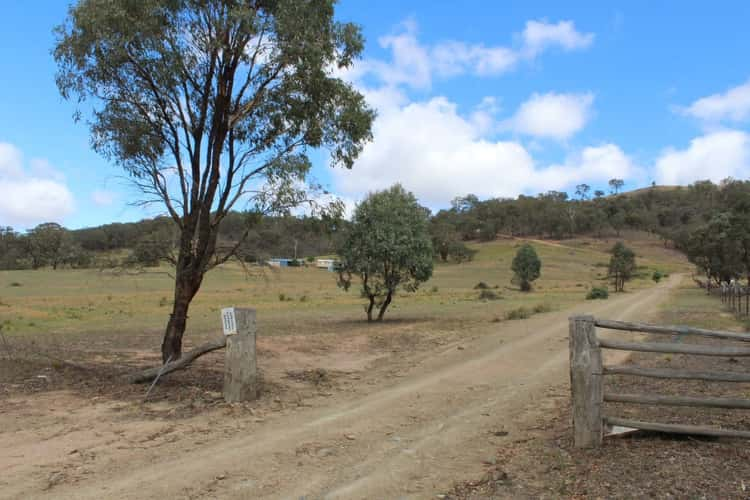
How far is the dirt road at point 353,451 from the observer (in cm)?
526

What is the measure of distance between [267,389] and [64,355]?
24.0ft

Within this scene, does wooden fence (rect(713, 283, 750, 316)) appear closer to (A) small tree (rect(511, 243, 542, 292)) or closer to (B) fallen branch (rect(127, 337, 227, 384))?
(A) small tree (rect(511, 243, 542, 292))

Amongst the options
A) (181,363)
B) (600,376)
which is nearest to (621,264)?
(181,363)

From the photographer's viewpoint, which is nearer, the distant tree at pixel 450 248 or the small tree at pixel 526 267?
the small tree at pixel 526 267

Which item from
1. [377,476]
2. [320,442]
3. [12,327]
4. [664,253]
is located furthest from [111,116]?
[664,253]

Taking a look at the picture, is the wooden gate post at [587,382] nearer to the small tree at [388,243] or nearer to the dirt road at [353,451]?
the dirt road at [353,451]

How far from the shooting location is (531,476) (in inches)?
212

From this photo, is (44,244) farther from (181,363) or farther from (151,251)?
(181,363)

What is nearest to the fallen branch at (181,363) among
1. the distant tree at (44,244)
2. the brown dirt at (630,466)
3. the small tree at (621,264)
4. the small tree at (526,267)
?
the brown dirt at (630,466)

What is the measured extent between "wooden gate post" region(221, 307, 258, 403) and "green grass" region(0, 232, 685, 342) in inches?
119

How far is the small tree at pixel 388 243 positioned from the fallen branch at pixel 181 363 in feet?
48.5

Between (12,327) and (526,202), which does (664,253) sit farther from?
(12,327)

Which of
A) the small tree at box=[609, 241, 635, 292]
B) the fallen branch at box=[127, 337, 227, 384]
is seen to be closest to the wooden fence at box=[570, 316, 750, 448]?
the fallen branch at box=[127, 337, 227, 384]

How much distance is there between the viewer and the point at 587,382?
5.95 meters
